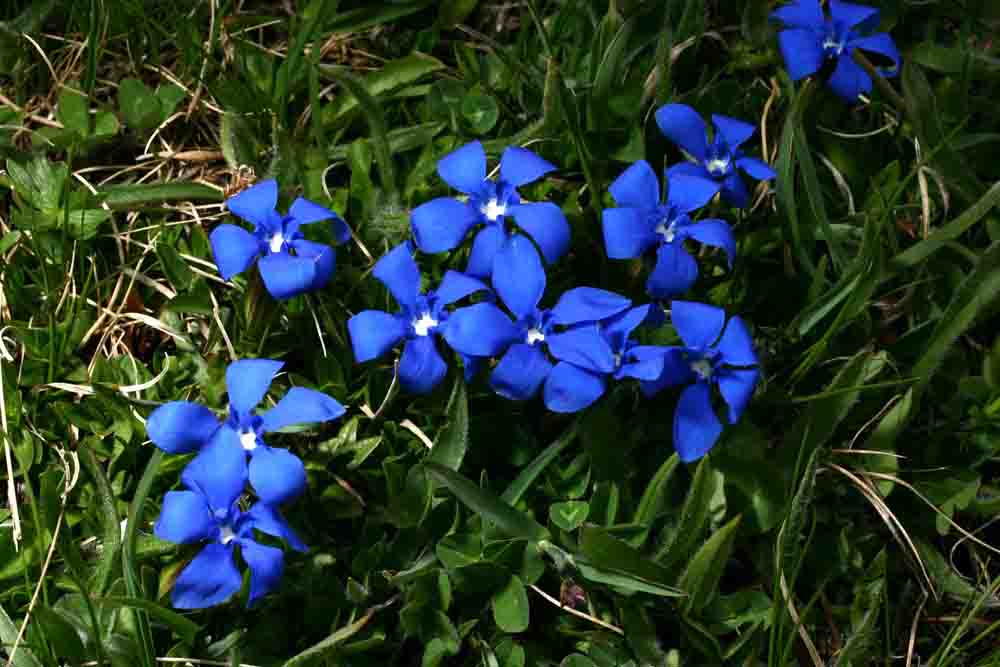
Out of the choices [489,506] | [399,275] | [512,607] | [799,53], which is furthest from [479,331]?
[799,53]

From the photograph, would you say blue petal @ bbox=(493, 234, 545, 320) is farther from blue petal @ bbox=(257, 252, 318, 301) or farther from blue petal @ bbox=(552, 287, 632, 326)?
blue petal @ bbox=(257, 252, 318, 301)

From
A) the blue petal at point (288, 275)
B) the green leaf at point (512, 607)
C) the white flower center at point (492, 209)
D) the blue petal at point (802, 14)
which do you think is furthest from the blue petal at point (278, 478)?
the blue petal at point (802, 14)

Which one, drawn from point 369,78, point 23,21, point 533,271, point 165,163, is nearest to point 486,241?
point 533,271

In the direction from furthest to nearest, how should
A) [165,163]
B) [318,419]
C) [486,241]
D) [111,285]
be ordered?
[165,163], [111,285], [486,241], [318,419]

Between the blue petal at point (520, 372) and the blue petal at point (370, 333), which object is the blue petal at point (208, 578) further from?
the blue petal at point (520, 372)

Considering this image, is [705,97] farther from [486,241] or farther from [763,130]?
[486,241]

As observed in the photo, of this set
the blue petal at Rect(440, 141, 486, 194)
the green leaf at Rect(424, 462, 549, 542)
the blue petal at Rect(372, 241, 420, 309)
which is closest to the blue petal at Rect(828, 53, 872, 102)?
the blue petal at Rect(440, 141, 486, 194)
